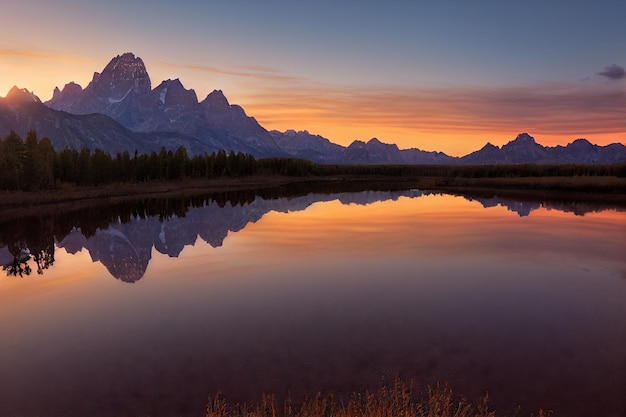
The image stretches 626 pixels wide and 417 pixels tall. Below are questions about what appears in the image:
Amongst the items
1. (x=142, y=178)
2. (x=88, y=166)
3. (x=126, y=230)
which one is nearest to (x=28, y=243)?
(x=126, y=230)

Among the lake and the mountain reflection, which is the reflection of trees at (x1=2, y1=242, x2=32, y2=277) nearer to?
the mountain reflection

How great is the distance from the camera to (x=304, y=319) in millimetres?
18406

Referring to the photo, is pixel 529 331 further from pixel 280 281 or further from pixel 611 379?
pixel 280 281

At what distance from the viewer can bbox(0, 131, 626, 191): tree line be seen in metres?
77.8

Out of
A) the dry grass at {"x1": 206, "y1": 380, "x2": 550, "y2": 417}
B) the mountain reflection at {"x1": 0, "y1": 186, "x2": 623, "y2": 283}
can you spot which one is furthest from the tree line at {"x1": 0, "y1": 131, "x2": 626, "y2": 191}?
the dry grass at {"x1": 206, "y1": 380, "x2": 550, "y2": 417}

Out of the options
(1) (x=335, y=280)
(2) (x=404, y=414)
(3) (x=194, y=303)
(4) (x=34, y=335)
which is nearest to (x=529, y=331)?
(2) (x=404, y=414)

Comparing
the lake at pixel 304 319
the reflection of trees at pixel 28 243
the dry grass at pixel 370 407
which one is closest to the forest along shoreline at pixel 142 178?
the reflection of trees at pixel 28 243

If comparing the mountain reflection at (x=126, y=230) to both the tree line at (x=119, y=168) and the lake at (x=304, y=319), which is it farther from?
the tree line at (x=119, y=168)

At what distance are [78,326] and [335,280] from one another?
13.6m

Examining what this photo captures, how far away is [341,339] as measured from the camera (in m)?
16.2

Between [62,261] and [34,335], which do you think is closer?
[34,335]

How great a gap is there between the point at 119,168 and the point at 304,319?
4373 inches

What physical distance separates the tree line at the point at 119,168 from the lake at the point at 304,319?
45.8 metres

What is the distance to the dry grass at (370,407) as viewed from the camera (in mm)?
10258
